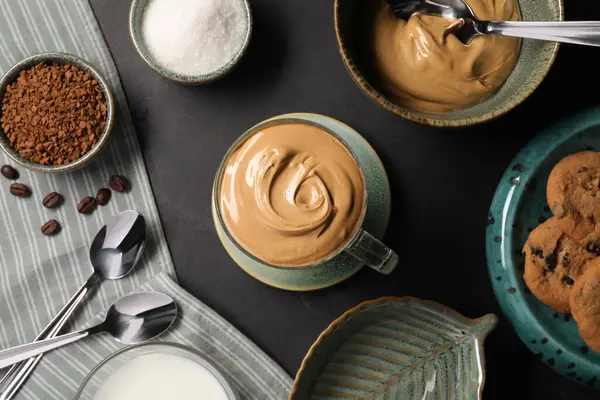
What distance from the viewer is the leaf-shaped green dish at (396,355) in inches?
39.3

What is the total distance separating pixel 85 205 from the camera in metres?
1.16

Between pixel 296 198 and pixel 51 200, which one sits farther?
pixel 51 200

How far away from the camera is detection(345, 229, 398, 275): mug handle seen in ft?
3.18

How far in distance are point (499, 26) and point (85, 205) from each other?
0.77 metres

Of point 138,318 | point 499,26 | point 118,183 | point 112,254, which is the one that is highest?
point 499,26

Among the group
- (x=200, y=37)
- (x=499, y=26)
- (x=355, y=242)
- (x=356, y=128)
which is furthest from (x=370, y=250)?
(x=200, y=37)

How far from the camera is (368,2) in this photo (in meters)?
1.05

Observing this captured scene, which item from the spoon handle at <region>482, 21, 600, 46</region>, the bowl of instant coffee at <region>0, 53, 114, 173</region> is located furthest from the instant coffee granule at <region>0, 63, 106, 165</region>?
the spoon handle at <region>482, 21, 600, 46</region>

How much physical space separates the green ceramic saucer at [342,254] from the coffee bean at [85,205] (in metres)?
0.23

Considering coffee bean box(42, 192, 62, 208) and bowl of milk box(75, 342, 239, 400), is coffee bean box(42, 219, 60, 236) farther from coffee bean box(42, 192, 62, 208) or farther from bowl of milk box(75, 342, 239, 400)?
bowl of milk box(75, 342, 239, 400)

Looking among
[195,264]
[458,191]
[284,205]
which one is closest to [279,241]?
[284,205]

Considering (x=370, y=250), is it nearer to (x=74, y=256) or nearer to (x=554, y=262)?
(x=554, y=262)

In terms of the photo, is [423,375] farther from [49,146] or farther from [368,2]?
[49,146]

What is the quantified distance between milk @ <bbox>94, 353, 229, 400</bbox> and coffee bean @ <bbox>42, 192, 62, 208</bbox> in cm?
32
